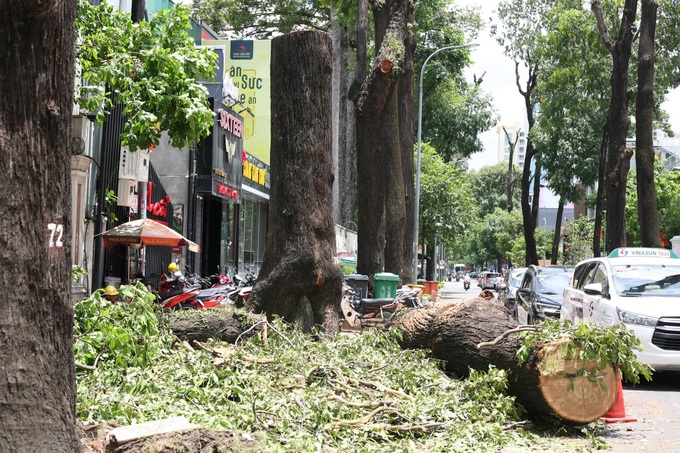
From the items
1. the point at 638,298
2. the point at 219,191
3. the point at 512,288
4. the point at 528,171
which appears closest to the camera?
the point at 638,298

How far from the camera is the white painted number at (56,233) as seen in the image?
183 inches

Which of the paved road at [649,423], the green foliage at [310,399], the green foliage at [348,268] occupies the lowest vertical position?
the paved road at [649,423]

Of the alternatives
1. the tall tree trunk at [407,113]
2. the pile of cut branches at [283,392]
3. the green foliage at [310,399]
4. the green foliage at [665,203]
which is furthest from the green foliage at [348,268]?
the green foliage at [310,399]

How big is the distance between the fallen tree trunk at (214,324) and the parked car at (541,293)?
750 centimetres

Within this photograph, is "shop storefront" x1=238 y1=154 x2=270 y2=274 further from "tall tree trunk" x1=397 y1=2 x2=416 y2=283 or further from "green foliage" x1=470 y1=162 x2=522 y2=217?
"green foliage" x1=470 y1=162 x2=522 y2=217

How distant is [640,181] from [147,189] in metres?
12.6

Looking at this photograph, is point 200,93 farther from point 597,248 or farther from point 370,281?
point 597,248

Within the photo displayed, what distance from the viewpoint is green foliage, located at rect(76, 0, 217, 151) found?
1315cm

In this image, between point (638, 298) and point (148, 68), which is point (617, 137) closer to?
point (638, 298)

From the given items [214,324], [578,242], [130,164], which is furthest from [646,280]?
[578,242]

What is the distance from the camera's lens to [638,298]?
477 inches

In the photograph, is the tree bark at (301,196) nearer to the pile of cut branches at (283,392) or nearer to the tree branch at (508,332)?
the pile of cut branches at (283,392)

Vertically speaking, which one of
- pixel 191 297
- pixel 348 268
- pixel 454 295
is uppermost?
pixel 348 268

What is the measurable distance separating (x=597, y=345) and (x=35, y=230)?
547 cm
